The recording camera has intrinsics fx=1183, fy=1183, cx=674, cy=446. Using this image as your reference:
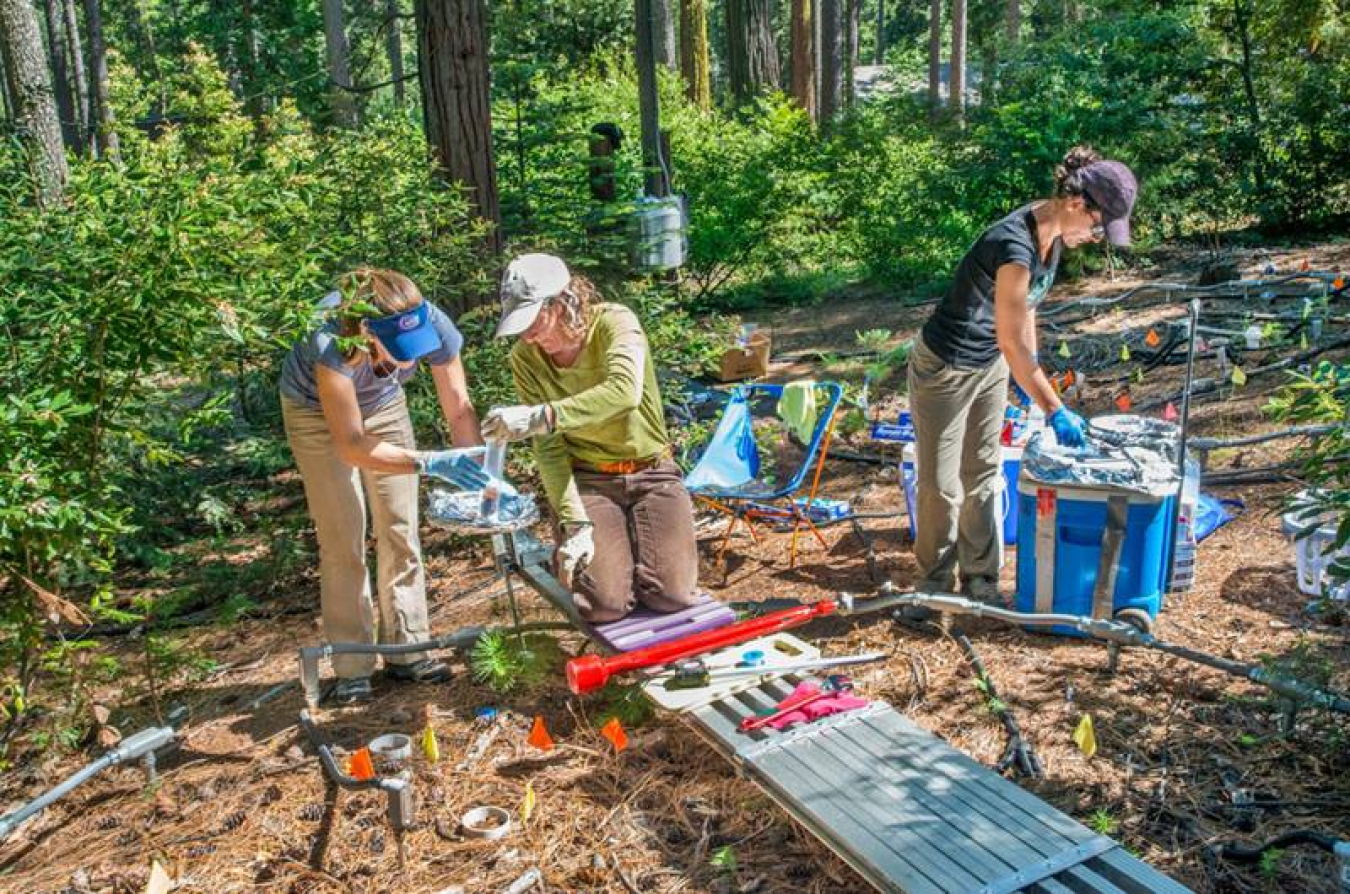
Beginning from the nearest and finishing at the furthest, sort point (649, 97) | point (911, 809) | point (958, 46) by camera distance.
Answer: point (911, 809) → point (649, 97) → point (958, 46)

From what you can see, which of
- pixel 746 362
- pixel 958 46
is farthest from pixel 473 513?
pixel 958 46

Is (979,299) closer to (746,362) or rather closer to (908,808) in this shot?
(908,808)

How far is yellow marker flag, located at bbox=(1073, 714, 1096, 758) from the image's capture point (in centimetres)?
353

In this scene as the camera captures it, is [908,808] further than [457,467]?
No

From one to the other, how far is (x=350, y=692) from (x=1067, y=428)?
2805mm

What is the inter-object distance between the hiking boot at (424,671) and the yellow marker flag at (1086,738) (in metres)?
2.31

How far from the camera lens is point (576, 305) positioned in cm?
420

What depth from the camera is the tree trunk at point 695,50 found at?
2041 centimetres

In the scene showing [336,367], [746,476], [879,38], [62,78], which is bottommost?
[746,476]

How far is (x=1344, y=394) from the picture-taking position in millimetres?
3781

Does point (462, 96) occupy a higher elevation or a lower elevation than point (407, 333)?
higher

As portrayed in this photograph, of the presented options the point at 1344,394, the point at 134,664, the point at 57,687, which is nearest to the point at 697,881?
the point at 57,687

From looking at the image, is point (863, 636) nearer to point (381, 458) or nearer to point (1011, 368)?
point (1011, 368)

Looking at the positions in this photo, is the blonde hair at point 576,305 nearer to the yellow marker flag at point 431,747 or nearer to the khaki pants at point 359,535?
the khaki pants at point 359,535
